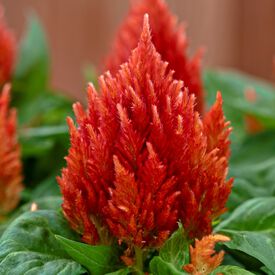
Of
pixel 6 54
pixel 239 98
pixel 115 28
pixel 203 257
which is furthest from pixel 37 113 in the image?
pixel 115 28

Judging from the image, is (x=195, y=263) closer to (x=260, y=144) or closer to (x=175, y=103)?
(x=175, y=103)

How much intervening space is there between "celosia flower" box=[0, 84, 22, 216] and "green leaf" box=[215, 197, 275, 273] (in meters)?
0.37

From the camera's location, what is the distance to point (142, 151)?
83 cm

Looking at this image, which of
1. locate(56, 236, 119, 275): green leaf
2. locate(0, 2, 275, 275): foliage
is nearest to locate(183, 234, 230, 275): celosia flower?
locate(0, 2, 275, 275): foliage

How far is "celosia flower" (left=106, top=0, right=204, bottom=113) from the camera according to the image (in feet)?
3.87

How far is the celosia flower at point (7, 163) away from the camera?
1.09 m

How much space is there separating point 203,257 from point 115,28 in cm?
251

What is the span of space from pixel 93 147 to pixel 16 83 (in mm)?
963

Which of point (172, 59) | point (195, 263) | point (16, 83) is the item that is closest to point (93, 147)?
point (195, 263)

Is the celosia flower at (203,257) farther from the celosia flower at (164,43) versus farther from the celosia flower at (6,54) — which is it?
the celosia flower at (6,54)

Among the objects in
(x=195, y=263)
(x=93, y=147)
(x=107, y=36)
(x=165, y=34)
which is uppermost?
(x=107, y=36)

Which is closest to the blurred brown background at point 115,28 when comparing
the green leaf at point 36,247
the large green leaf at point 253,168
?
the large green leaf at point 253,168

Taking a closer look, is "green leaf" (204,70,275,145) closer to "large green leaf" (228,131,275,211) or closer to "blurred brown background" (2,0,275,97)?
"large green leaf" (228,131,275,211)

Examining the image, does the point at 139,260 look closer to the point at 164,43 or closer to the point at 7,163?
the point at 7,163
